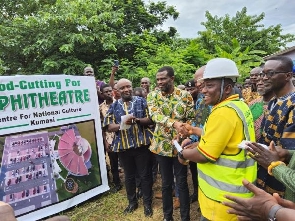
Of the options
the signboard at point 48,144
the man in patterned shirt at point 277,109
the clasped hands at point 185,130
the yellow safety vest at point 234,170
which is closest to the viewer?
the yellow safety vest at point 234,170

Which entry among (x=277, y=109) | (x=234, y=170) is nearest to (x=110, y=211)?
(x=234, y=170)

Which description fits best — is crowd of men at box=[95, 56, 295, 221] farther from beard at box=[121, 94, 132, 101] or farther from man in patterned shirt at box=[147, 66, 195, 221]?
beard at box=[121, 94, 132, 101]

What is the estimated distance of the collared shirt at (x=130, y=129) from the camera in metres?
3.67

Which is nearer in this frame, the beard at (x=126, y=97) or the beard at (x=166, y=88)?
the beard at (x=166, y=88)

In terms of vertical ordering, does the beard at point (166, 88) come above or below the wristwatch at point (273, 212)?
above

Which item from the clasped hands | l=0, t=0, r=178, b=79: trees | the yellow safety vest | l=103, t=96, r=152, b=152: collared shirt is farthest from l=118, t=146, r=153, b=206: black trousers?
l=0, t=0, r=178, b=79: trees

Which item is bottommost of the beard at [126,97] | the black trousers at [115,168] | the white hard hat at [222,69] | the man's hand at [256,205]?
the black trousers at [115,168]

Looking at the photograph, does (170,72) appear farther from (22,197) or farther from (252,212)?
(22,197)

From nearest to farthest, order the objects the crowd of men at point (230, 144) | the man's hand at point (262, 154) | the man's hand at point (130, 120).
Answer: the crowd of men at point (230, 144) < the man's hand at point (262, 154) < the man's hand at point (130, 120)

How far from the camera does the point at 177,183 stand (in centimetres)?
326

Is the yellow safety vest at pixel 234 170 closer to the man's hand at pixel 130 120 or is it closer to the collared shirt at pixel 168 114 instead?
the collared shirt at pixel 168 114

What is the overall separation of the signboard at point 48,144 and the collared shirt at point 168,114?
4.25ft

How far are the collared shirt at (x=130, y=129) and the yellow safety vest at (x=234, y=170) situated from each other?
1.83 metres

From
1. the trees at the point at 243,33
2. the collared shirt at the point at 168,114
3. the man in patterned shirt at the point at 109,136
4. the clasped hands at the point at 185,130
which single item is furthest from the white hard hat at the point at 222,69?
the trees at the point at 243,33
